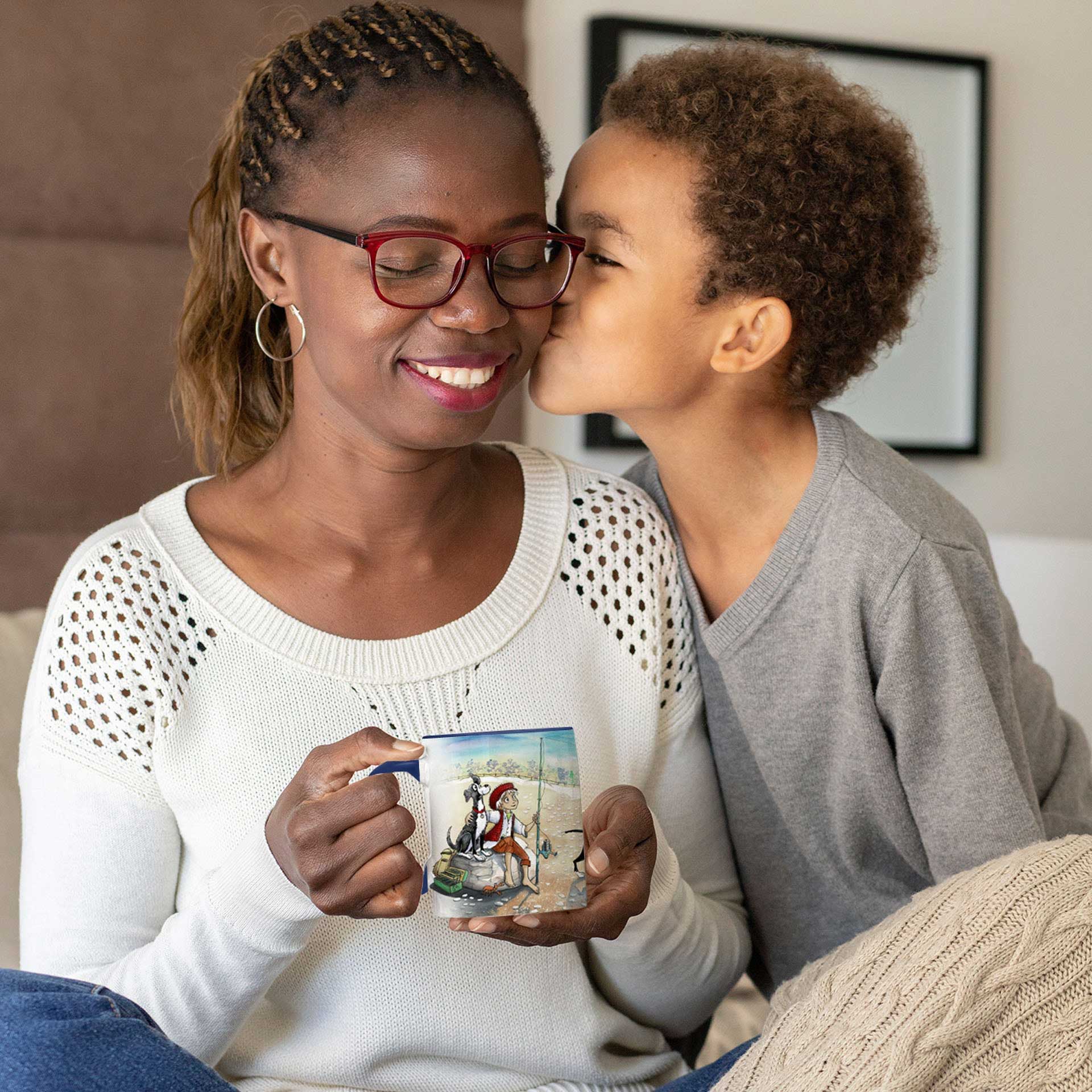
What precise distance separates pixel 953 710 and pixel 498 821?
53 cm

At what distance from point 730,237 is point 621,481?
29 centimetres

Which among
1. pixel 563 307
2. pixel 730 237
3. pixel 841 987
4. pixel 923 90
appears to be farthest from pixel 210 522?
pixel 923 90

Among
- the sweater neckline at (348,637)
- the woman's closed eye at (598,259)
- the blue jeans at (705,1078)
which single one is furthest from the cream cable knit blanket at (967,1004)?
the woman's closed eye at (598,259)

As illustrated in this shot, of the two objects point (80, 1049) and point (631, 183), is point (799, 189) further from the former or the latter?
point (80, 1049)

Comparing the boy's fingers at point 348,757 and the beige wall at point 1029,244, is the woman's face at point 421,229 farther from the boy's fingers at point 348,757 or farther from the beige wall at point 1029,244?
the beige wall at point 1029,244

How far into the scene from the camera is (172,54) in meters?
1.92

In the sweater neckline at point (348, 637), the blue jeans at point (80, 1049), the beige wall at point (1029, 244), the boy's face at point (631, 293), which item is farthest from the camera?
the beige wall at point (1029, 244)

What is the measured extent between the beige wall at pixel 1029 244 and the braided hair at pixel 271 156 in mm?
1053

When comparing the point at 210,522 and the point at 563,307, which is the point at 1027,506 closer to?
the point at 563,307

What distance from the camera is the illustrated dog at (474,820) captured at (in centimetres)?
84

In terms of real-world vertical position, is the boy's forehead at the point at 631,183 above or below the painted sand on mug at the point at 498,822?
above

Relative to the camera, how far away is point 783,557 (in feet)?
4.13

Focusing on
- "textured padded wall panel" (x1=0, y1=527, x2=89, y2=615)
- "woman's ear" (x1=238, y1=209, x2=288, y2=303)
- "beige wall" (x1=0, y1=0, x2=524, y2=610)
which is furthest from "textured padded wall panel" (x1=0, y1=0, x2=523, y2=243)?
"woman's ear" (x1=238, y1=209, x2=288, y2=303)

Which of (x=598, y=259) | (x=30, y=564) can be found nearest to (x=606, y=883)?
(x=598, y=259)
